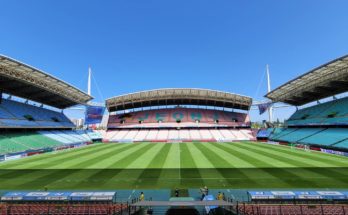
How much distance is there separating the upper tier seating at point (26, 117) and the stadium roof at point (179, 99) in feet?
59.4

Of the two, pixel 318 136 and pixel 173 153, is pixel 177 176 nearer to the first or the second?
pixel 173 153

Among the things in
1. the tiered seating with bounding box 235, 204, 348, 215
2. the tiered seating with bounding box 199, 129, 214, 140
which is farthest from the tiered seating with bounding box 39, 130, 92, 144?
the tiered seating with bounding box 235, 204, 348, 215

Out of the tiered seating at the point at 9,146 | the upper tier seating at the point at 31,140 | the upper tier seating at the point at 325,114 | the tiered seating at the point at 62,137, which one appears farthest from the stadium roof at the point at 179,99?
the tiered seating at the point at 9,146

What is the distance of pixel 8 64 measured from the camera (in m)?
33.9

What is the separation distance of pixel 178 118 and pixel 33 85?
47.8 meters

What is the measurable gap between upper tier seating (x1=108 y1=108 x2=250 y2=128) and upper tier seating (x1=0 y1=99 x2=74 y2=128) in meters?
21.0

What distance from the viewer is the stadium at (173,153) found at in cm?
1219

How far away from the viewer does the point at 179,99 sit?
7438 centimetres

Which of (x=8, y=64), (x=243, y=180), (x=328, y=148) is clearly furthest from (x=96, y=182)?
(x=328, y=148)

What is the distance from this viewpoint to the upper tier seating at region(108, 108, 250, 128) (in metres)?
76.0

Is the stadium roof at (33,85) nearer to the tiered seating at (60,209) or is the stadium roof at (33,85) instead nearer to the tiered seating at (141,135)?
the tiered seating at (141,135)

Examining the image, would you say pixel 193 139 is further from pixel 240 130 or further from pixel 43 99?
pixel 43 99

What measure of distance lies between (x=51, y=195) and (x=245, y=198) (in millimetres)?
13108

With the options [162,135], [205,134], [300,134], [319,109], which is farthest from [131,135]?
[319,109]
